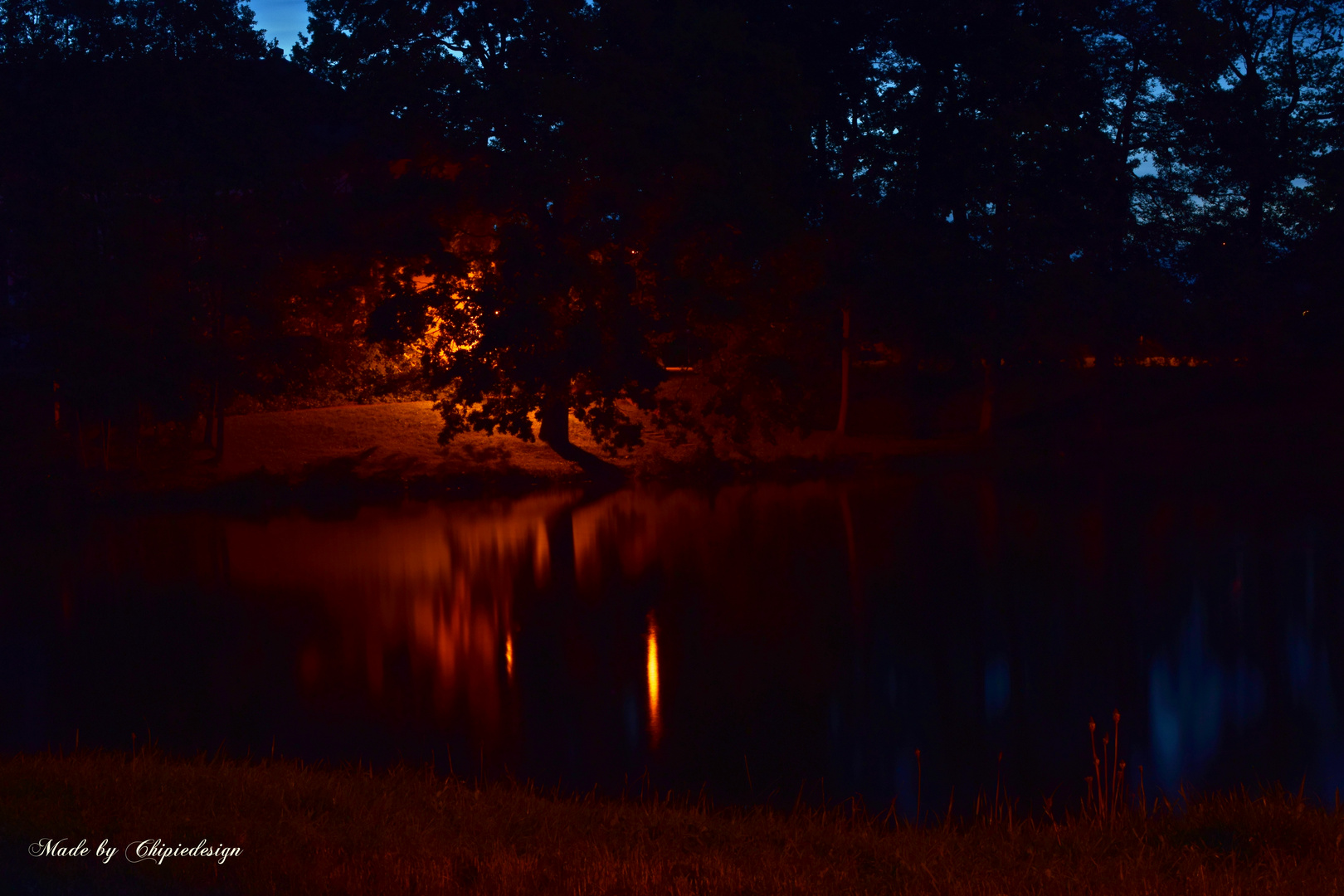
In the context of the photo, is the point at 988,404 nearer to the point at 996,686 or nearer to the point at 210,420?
the point at 210,420

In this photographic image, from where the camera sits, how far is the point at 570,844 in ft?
20.1

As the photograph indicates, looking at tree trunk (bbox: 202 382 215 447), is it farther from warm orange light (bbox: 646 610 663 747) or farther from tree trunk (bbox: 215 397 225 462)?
warm orange light (bbox: 646 610 663 747)

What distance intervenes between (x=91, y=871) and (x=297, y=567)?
488 inches

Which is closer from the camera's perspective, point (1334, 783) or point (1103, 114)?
point (1334, 783)

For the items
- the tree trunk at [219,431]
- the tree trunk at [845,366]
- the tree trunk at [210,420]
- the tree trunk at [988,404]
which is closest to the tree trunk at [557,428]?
the tree trunk at [219,431]

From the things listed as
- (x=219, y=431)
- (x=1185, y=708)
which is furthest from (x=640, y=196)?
(x=1185, y=708)

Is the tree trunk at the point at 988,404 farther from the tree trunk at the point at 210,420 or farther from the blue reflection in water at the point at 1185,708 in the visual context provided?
the blue reflection in water at the point at 1185,708

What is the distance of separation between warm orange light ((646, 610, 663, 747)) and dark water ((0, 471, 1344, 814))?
5cm

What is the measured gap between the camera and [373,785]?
297 inches

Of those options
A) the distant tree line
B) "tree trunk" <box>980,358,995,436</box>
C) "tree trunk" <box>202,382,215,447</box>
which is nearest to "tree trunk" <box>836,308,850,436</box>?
the distant tree line

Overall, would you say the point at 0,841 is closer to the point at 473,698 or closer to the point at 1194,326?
the point at 473,698

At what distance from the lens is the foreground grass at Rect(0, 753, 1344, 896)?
5312 mm

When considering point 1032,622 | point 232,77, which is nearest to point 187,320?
point 232,77

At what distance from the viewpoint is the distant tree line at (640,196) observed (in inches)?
963
